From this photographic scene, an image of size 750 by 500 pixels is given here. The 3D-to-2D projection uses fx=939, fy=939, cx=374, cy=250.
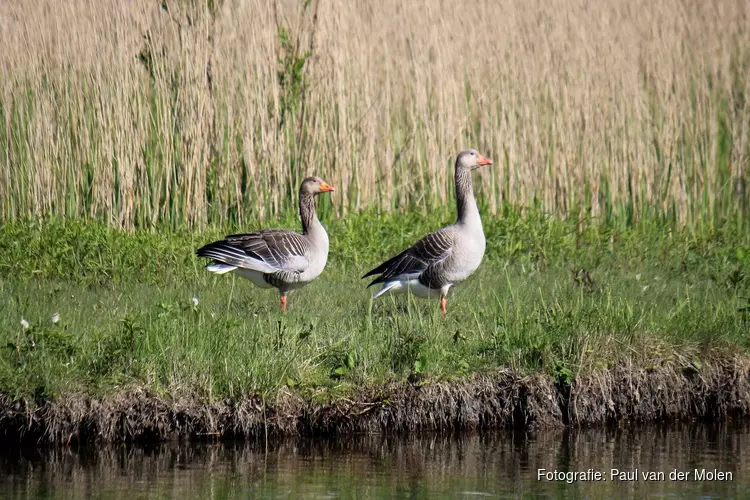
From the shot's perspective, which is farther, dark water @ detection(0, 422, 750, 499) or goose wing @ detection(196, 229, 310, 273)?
goose wing @ detection(196, 229, 310, 273)

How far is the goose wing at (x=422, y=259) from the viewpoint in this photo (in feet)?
26.3

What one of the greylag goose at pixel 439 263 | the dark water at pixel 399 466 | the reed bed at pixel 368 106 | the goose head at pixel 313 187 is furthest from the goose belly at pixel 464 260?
the reed bed at pixel 368 106

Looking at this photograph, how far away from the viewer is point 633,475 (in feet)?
19.0

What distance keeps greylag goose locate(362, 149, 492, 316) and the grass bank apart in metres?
0.25

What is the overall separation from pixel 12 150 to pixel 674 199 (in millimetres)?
7872

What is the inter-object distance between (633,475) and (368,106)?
259 inches

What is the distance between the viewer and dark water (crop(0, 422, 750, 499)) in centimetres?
541

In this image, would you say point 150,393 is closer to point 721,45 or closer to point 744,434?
point 744,434

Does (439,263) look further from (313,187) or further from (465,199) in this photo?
(313,187)

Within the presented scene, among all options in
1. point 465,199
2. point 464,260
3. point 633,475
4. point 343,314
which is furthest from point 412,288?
point 633,475

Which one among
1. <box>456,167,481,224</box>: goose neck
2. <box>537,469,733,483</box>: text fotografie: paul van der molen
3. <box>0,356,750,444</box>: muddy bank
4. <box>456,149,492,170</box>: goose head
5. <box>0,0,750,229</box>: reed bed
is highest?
<box>0,0,750,229</box>: reed bed

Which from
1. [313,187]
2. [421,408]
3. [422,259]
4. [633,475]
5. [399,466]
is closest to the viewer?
[633,475]

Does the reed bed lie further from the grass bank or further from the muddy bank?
the muddy bank

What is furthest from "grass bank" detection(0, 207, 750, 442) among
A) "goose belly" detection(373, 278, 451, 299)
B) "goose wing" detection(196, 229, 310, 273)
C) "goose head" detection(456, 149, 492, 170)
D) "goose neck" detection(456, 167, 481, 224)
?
"goose head" detection(456, 149, 492, 170)
